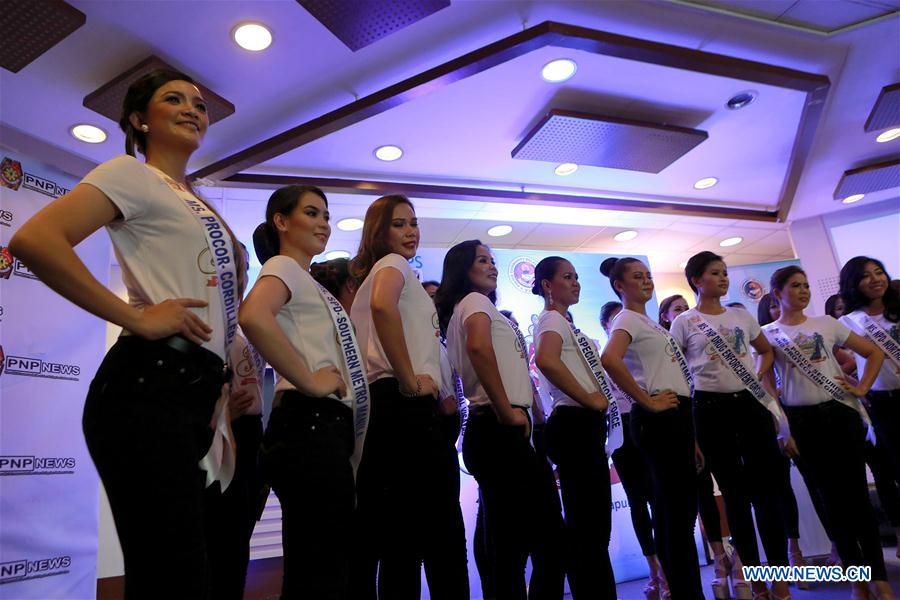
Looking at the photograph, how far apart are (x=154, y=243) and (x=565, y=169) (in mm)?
3772

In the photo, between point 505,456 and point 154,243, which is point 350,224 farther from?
point 154,243

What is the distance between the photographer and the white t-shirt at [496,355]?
6.84 feet

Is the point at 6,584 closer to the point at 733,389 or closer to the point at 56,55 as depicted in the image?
the point at 56,55

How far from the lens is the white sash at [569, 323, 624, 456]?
2309mm

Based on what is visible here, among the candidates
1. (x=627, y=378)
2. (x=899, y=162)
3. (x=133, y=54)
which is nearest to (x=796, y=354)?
(x=627, y=378)

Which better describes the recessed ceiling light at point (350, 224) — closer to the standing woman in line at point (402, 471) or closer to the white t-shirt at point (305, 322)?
the standing woman in line at point (402, 471)

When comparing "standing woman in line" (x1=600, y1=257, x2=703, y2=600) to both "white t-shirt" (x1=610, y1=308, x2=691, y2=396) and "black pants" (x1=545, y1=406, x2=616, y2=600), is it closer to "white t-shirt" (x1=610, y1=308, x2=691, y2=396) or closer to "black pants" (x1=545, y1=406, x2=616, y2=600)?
"white t-shirt" (x1=610, y1=308, x2=691, y2=396)

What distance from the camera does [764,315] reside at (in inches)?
149

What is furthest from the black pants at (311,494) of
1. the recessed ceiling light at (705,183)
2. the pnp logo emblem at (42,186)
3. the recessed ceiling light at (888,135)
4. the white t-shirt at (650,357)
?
the recessed ceiling light at (888,135)

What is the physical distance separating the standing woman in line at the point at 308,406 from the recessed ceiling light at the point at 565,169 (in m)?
3.13

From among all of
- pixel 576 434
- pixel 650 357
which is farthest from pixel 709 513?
pixel 576 434

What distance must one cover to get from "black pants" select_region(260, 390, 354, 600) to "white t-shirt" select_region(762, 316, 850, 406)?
2599mm

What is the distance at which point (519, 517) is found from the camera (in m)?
1.84

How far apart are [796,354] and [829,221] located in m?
4.02
